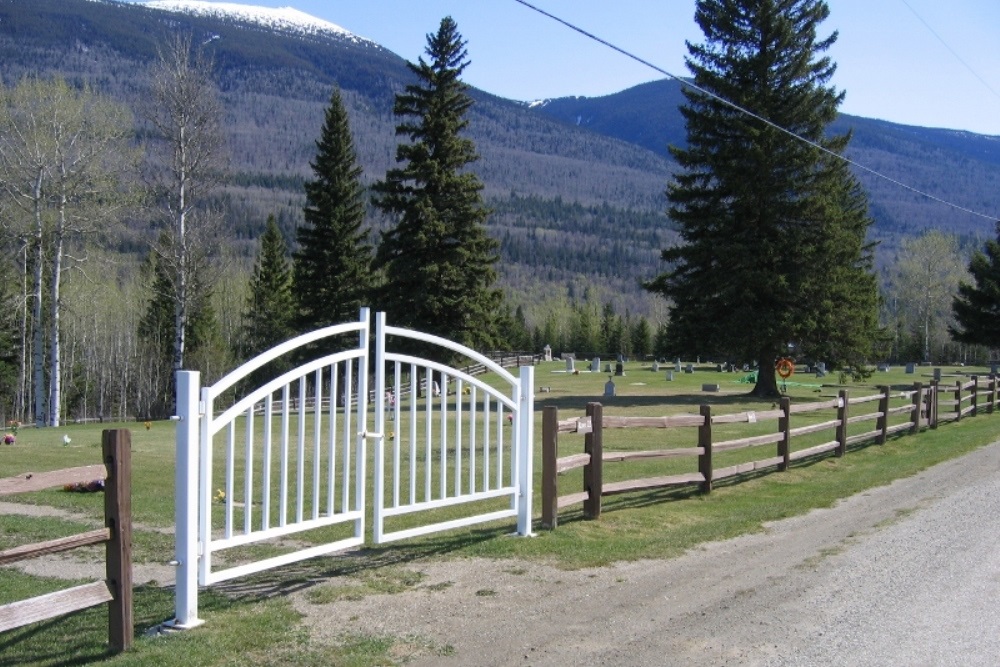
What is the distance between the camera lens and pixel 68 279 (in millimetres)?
42312

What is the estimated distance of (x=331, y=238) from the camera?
155ft

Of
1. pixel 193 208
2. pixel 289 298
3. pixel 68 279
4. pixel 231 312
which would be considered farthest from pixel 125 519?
pixel 231 312

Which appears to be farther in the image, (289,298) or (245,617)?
(289,298)

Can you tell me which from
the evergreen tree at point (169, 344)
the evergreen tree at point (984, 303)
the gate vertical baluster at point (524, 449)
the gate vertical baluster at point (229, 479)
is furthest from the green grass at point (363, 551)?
the evergreen tree at point (984, 303)

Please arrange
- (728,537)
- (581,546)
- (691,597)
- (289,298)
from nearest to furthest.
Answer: (691,597)
(581,546)
(728,537)
(289,298)

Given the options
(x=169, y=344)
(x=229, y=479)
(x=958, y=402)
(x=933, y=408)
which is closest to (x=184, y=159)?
(x=933, y=408)

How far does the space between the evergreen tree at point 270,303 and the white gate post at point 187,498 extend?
1685 inches

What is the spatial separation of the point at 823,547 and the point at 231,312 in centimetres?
6317

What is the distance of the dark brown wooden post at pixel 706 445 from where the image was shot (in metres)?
12.1

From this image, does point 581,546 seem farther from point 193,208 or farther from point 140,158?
point 140,158

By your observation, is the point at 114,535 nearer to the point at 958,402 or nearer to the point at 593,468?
the point at 593,468

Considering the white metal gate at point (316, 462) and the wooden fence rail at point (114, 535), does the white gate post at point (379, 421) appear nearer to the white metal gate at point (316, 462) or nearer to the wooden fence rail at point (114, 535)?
the white metal gate at point (316, 462)

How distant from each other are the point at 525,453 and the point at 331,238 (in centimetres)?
3938

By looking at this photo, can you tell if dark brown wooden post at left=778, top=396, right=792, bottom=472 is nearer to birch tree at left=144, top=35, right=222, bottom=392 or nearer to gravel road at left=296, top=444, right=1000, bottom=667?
gravel road at left=296, top=444, right=1000, bottom=667
